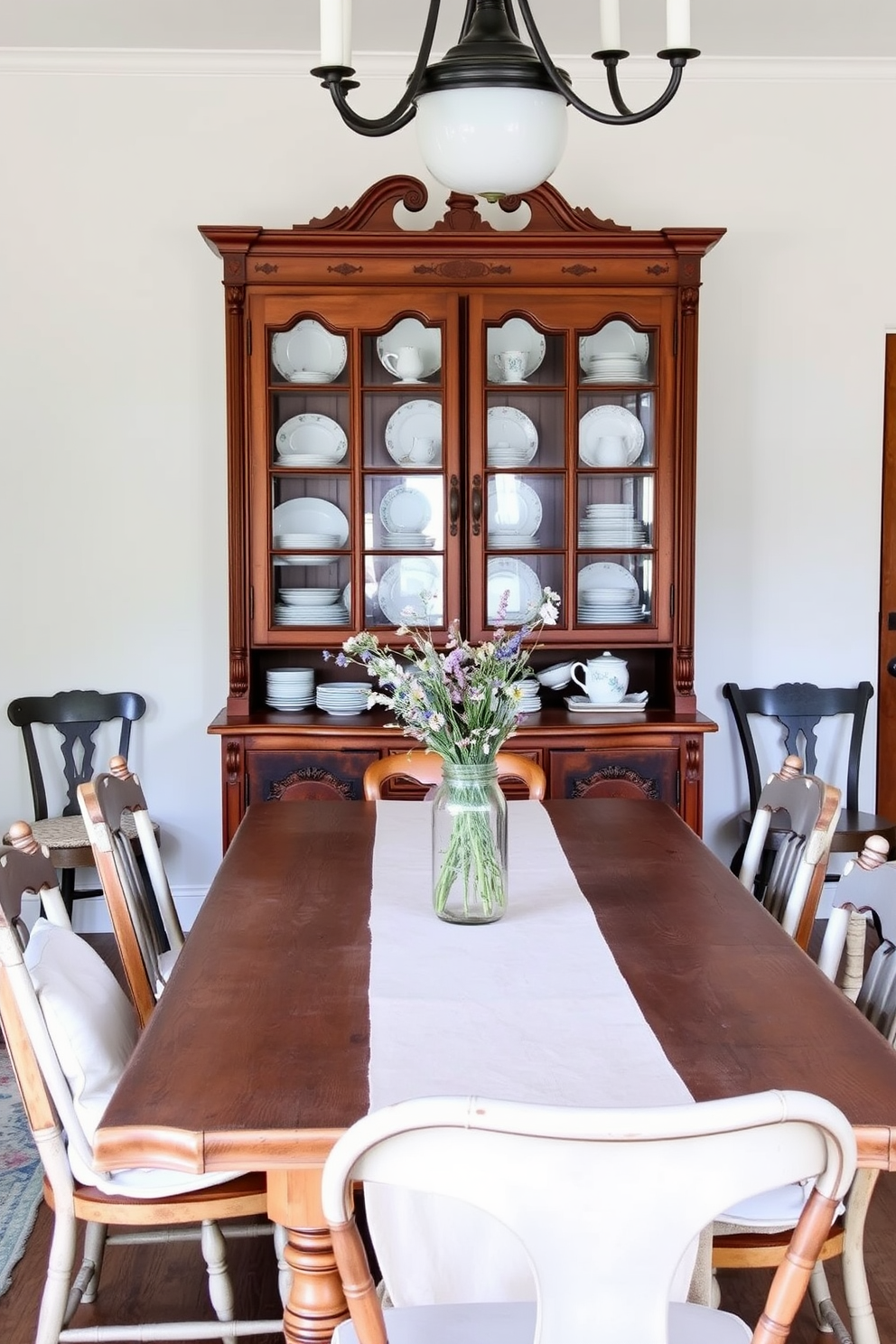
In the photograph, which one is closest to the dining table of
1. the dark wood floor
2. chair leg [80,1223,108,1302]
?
chair leg [80,1223,108,1302]

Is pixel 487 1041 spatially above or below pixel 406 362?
below

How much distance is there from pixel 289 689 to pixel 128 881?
155 centimetres

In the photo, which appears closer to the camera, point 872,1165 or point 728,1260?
point 872,1165

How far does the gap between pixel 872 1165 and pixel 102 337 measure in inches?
139

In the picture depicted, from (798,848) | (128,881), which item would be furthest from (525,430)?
(128,881)

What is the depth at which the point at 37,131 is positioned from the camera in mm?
4027

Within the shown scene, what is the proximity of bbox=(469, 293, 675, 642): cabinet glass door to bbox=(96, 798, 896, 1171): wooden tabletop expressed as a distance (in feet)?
4.83

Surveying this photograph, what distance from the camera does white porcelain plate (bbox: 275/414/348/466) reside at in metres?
3.80

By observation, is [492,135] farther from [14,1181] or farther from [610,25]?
[14,1181]

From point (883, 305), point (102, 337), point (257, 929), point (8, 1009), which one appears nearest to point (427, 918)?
point (257, 929)

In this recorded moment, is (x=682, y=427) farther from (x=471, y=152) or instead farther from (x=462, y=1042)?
(x=462, y=1042)

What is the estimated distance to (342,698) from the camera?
387 cm

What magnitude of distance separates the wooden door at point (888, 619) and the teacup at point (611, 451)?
101 centimetres

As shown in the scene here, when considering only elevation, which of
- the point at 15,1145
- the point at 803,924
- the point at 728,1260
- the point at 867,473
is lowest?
the point at 15,1145
